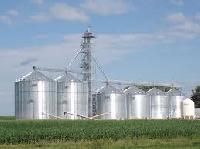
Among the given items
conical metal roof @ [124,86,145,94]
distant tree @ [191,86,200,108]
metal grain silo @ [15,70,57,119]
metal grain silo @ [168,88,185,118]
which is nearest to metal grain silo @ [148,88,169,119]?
metal grain silo @ [168,88,185,118]

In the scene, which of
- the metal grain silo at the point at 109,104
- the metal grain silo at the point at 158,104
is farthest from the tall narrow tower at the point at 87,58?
the metal grain silo at the point at 158,104

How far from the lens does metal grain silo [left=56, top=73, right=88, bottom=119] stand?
78500mm

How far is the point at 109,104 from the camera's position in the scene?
8694 centimetres

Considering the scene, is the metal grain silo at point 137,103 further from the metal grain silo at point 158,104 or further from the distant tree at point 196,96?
the distant tree at point 196,96

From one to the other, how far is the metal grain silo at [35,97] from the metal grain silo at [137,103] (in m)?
19.0

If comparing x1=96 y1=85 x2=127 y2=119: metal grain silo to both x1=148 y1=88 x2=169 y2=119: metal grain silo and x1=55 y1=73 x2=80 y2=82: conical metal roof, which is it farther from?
x1=148 y1=88 x2=169 y2=119: metal grain silo

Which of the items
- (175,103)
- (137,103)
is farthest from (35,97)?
(175,103)

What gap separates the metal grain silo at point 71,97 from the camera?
78.5 metres

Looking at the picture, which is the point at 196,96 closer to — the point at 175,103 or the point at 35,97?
the point at 175,103

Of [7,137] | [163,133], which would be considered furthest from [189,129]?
[7,137]

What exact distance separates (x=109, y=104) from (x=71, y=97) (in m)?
10.1

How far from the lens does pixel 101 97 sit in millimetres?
87312

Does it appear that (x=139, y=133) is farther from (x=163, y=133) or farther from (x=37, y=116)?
(x=37, y=116)

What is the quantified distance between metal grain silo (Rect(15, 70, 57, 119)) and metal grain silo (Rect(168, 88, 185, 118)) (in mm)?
31774
